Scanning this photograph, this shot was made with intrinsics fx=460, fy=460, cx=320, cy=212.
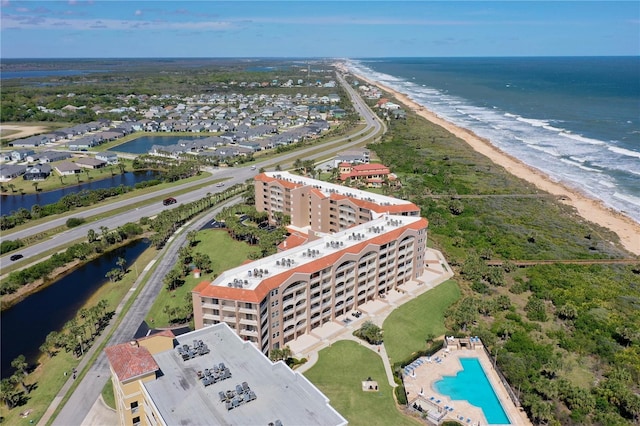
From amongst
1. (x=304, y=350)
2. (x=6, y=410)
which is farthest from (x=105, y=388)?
(x=304, y=350)

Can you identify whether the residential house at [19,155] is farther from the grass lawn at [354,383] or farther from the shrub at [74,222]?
the grass lawn at [354,383]

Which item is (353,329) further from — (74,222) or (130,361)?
(74,222)

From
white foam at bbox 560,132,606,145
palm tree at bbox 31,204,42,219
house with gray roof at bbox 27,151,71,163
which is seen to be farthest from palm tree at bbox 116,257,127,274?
white foam at bbox 560,132,606,145

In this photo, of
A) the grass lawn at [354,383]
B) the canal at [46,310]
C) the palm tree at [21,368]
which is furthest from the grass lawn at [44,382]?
the grass lawn at [354,383]

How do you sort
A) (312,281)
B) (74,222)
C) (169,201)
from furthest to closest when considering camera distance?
(169,201) < (74,222) < (312,281)

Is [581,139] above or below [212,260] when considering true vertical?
above

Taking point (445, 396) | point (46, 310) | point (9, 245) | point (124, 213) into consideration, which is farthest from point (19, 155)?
point (445, 396)

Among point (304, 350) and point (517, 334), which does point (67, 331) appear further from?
point (517, 334)
